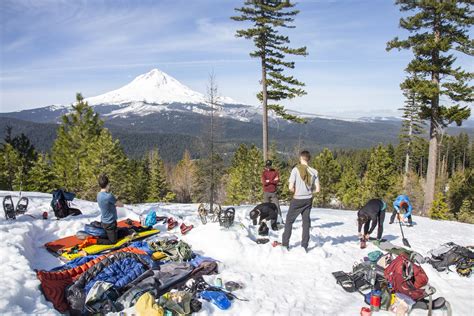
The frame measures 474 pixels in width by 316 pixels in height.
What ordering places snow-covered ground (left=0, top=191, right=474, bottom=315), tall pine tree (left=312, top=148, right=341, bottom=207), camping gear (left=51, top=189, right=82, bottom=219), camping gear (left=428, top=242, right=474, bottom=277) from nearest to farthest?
snow-covered ground (left=0, top=191, right=474, bottom=315)
camping gear (left=428, top=242, right=474, bottom=277)
camping gear (left=51, top=189, right=82, bottom=219)
tall pine tree (left=312, top=148, right=341, bottom=207)

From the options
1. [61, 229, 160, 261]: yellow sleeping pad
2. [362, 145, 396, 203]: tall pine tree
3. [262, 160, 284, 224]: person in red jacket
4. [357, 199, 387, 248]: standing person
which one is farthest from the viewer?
[362, 145, 396, 203]: tall pine tree

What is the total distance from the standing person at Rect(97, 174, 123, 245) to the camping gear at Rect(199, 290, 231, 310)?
329cm

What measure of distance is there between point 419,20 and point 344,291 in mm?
15219

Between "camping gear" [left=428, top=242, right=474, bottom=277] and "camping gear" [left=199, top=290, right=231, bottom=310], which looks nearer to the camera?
"camping gear" [left=199, top=290, right=231, bottom=310]


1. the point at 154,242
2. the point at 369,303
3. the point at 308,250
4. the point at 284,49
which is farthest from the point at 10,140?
the point at 369,303

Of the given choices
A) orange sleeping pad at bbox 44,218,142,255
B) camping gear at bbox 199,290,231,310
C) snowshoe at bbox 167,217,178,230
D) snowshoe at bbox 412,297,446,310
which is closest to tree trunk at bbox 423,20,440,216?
→ snowshoe at bbox 412,297,446,310

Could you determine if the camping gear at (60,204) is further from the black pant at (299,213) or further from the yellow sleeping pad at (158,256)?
the black pant at (299,213)

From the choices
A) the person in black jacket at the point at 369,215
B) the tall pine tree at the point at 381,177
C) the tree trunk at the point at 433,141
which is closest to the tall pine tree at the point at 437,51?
the tree trunk at the point at 433,141

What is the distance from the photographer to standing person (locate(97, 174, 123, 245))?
7645 mm

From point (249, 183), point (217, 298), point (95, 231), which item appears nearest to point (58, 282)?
point (95, 231)

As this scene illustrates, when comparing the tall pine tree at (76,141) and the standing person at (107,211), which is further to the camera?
the tall pine tree at (76,141)

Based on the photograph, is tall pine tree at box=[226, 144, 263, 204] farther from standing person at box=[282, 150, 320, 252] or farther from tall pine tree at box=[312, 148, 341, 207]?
standing person at box=[282, 150, 320, 252]

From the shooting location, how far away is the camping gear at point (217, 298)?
5.44 metres

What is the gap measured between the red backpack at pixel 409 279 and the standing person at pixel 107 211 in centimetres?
615
